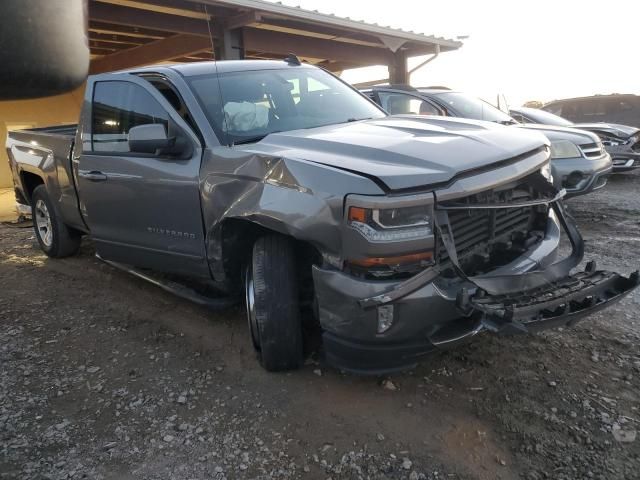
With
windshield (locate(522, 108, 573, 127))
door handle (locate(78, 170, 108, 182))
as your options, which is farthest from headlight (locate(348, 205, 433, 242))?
windshield (locate(522, 108, 573, 127))

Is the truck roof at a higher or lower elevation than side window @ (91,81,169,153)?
higher

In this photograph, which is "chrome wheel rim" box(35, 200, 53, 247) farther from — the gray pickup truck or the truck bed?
the gray pickup truck

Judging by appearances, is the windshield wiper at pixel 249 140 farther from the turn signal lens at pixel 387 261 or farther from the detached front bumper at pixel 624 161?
the detached front bumper at pixel 624 161

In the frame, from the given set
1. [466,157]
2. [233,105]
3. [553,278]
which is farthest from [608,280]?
[233,105]

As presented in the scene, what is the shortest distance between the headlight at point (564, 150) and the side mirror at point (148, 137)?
4845 mm

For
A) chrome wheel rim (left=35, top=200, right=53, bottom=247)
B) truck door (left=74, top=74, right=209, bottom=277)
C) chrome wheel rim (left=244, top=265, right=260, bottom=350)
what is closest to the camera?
chrome wheel rim (left=244, top=265, right=260, bottom=350)

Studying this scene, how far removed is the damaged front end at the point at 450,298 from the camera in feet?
8.17

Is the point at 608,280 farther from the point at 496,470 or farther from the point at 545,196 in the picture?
the point at 496,470

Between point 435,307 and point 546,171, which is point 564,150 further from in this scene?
point 435,307

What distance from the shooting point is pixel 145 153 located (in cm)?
368

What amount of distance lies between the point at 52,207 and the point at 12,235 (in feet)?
8.52

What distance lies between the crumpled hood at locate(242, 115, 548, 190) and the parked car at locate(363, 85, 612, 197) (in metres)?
2.92

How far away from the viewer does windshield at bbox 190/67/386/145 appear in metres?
3.49

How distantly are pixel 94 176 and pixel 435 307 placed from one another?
2.93 metres
